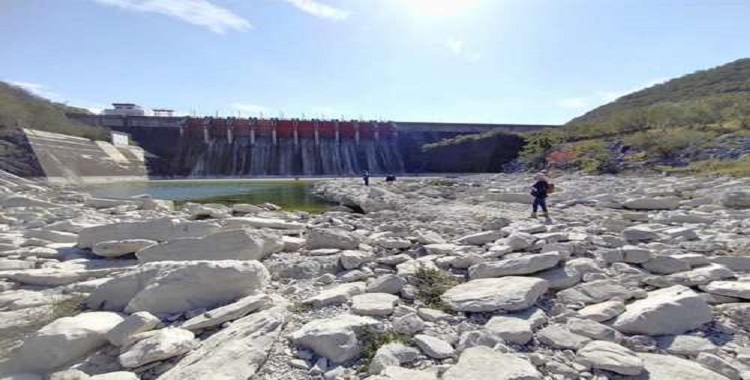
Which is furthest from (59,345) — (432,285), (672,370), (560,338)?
(672,370)

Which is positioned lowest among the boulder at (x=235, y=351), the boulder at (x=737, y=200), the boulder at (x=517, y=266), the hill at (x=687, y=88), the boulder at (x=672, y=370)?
the boulder at (x=235, y=351)

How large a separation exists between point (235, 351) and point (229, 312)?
0.82 meters

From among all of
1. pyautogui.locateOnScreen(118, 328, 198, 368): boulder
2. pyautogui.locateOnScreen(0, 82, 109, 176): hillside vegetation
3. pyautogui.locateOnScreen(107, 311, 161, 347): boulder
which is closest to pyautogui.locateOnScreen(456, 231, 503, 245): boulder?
pyautogui.locateOnScreen(118, 328, 198, 368): boulder

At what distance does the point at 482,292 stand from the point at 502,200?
14048mm

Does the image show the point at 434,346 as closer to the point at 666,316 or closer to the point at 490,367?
the point at 490,367

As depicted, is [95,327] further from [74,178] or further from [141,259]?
[74,178]

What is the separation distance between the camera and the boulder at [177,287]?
15.2 feet

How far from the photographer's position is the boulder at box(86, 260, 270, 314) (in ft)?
15.2

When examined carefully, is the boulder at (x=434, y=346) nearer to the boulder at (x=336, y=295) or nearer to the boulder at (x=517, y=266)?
the boulder at (x=336, y=295)

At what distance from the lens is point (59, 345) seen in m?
3.64

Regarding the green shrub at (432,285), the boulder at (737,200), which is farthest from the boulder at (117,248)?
the boulder at (737,200)

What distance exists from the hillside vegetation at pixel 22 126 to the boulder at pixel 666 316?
4843 cm

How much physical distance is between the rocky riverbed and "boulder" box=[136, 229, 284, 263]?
0.08ft

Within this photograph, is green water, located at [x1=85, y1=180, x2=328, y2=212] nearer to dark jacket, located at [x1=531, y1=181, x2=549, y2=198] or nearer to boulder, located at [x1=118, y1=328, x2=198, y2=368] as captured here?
dark jacket, located at [x1=531, y1=181, x2=549, y2=198]
